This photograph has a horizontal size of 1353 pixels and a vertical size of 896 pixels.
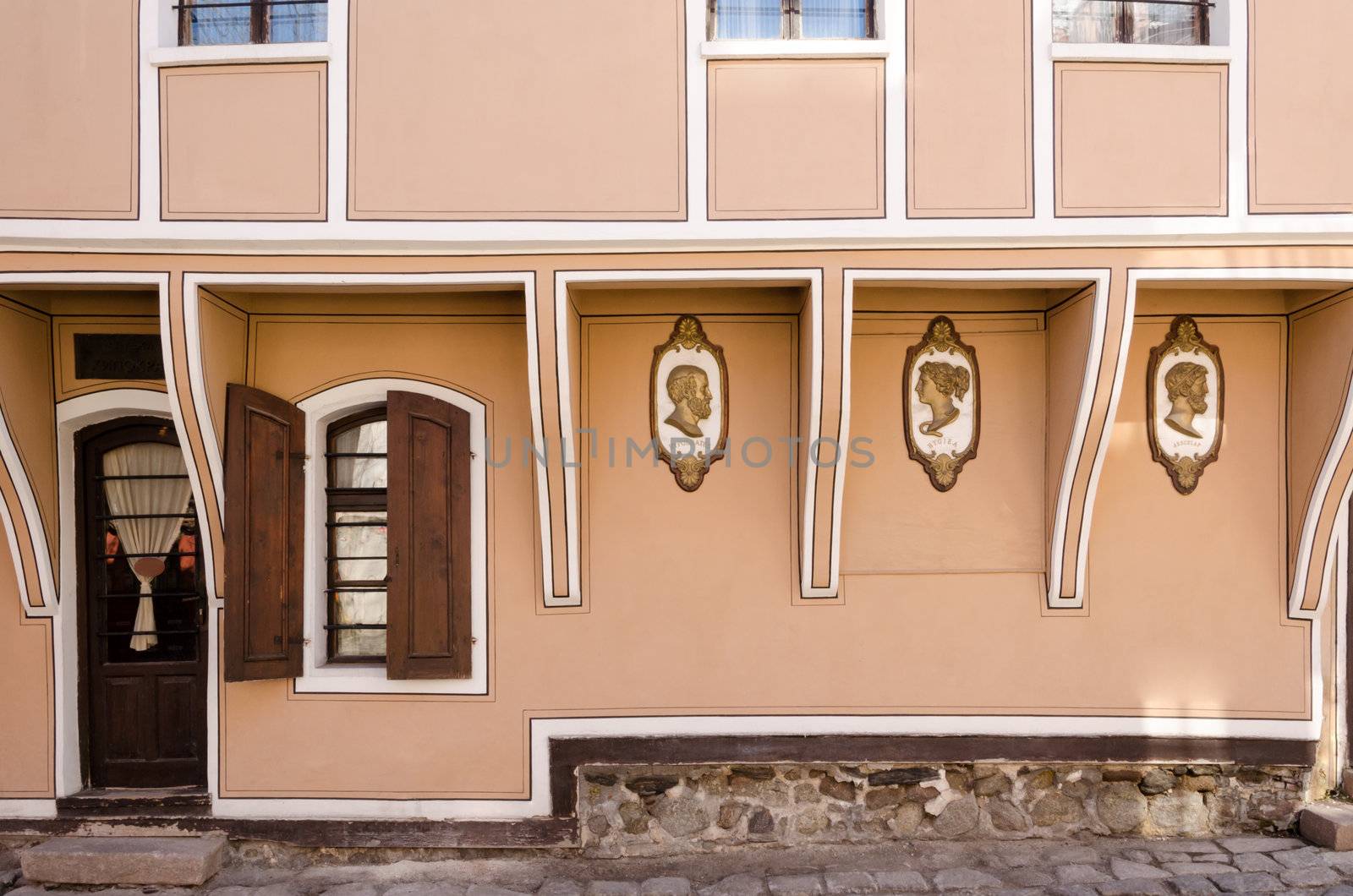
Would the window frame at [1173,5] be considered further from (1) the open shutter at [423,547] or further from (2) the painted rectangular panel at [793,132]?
(1) the open shutter at [423,547]

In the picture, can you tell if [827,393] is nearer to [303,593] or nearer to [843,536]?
[843,536]

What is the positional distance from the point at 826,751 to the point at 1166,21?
487 centimetres

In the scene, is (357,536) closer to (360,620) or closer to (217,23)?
(360,620)

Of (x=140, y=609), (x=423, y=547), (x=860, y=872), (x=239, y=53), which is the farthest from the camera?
(x=140, y=609)

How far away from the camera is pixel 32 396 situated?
450 centimetres

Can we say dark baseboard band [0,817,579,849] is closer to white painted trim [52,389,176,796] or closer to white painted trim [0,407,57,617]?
white painted trim [52,389,176,796]

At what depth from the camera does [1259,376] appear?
15.2 feet

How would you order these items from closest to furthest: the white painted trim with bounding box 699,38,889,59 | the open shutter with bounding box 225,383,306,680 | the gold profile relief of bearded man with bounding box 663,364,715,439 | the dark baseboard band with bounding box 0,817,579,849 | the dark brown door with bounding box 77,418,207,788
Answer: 1. the white painted trim with bounding box 699,38,889,59
2. the open shutter with bounding box 225,383,306,680
3. the dark baseboard band with bounding box 0,817,579,849
4. the gold profile relief of bearded man with bounding box 663,364,715,439
5. the dark brown door with bounding box 77,418,207,788

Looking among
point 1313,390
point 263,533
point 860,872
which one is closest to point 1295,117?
point 1313,390

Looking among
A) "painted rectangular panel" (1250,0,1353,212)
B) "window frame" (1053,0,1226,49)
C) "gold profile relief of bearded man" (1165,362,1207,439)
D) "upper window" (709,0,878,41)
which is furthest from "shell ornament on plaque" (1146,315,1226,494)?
"upper window" (709,0,878,41)

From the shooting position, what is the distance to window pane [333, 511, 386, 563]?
477cm

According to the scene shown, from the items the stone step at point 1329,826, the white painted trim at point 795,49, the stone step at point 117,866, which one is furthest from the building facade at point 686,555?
the white painted trim at point 795,49

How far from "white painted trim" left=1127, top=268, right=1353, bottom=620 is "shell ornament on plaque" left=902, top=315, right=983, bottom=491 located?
975 millimetres

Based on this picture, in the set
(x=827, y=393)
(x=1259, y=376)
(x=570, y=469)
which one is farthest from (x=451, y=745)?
(x=1259, y=376)
